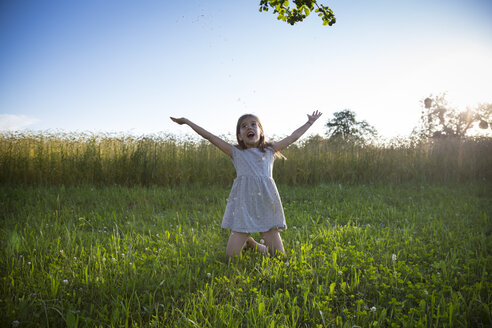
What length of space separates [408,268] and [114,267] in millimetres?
A: 3012

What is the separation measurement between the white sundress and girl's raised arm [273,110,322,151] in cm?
27

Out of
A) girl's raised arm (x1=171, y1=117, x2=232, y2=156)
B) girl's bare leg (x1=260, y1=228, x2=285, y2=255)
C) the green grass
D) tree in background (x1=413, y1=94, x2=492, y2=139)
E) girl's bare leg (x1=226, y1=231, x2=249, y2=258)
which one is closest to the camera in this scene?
the green grass

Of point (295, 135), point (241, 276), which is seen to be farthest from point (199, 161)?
point (241, 276)

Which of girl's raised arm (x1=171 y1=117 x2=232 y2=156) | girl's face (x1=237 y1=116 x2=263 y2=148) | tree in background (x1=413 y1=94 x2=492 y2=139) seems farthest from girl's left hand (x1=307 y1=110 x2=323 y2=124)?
tree in background (x1=413 y1=94 x2=492 y2=139)

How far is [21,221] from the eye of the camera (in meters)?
4.76

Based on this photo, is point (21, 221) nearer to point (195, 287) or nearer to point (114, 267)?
point (114, 267)

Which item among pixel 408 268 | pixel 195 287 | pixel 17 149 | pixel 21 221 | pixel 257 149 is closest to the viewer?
pixel 195 287

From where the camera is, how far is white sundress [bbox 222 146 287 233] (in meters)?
3.34

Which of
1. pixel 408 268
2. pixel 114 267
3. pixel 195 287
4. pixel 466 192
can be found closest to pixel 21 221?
pixel 114 267

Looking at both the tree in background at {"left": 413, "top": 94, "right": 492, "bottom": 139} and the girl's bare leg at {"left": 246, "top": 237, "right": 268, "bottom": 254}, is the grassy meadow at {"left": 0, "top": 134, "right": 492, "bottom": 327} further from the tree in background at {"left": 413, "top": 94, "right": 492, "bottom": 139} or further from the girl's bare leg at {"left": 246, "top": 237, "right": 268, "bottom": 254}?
the tree in background at {"left": 413, "top": 94, "right": 492, "bottom": 139}

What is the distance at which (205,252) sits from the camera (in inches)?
135

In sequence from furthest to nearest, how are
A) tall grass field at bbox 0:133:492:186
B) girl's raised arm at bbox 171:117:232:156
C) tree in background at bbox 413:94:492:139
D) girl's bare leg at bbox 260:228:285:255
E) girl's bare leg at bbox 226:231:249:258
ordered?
tree in background at bbox 413:94:492:139 → tall grass field at bbox 0:133:492:186 → girl's raised arm at bbox 171:117:232:156 → girl's bare leg at bbox 260:228:285:255 → girl's bare leg at bbox 226:231:249:258

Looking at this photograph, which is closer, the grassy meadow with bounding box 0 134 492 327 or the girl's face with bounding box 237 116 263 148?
the grassy meadow with bounding box 0 134 492 327

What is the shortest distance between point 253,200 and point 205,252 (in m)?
0.86
